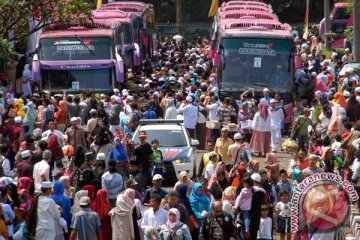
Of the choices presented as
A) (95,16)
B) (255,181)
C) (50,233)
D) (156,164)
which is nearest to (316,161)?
(255,181)

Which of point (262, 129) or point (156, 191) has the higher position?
point (156, 191)

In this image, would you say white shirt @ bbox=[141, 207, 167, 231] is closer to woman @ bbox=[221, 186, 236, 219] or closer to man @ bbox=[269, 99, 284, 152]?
woman @ bbox=[221, 186, 236, 219]

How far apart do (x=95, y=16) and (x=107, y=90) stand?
7.21 metres

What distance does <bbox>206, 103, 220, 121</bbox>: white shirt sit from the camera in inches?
1273

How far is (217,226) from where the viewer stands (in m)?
19.4

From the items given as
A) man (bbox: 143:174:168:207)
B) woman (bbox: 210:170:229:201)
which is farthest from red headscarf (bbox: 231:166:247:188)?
man (bbox: 143:174:168:207)

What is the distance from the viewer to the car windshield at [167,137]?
2789 cm

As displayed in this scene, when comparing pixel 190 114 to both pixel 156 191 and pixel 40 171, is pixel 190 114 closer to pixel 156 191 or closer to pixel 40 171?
pixel 40 171

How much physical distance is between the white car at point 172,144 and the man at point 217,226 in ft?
24.9

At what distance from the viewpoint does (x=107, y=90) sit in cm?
3741

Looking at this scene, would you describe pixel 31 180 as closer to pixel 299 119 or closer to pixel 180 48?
pixel 299 119

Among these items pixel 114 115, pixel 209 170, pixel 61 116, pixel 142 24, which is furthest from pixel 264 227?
Result: pixel 142 24

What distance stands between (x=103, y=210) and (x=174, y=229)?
1.93 metres

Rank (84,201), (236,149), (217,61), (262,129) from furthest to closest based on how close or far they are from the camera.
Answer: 1. (217,61)
2. (262,129)
3. (236,149)
4. (84,201)
